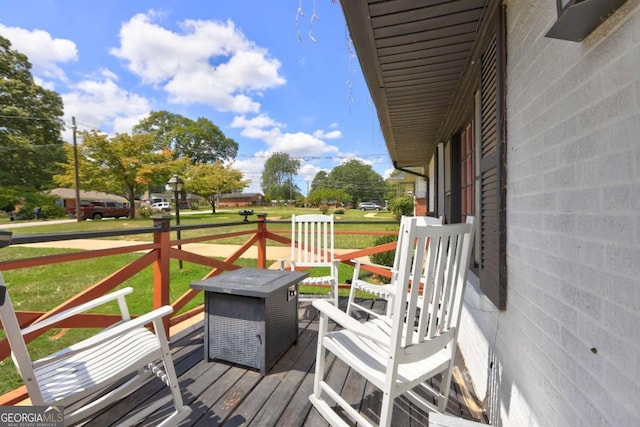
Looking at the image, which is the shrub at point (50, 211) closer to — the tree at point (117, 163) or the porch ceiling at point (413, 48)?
the tree at point (117, 163)

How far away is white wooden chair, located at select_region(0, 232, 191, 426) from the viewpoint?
3.46ft

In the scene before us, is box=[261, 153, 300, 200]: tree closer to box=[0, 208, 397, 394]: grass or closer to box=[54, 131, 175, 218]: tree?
box=[54, 131, 175, 218]: tree

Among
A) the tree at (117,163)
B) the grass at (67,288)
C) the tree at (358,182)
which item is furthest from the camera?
the tree at (358,182)

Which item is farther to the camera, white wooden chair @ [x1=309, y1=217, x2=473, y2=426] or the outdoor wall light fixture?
white wooden chair @ [x1=309, y1=217, x2=473, y2=426]

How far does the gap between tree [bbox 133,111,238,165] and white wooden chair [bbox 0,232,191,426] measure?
38207 millimetres

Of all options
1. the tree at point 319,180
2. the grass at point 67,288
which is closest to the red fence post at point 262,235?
the grass at point 67,288

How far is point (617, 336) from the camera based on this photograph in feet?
2.25

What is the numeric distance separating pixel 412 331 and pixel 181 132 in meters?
40.6

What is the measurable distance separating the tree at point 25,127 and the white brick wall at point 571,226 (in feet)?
85.6

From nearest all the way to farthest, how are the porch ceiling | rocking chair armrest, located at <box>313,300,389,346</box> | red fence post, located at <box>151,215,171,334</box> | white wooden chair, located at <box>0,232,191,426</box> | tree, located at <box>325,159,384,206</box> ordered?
white wooden chair, located at <box>0,232,191,426</box>, rocking chair armrest, located at <box>313,300,389,346</box>, the porch ceiling, red fence post, located at <box>151,215,171,334</box>, tree, located at <box>325,159,384,206</box>

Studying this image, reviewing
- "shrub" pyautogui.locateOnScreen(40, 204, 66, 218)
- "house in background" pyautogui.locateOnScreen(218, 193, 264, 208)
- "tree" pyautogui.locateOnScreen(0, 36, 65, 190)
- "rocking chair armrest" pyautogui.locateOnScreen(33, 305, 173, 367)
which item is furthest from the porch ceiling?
"house in background" pyautogui.locateOnScreen(218, 193, 264, 208)

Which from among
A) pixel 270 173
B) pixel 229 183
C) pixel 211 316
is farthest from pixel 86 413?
pixel 270 173

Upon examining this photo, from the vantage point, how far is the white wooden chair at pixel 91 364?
106 centimetres

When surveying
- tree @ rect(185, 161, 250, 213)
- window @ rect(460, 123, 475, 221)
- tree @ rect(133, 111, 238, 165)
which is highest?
tree @ rect(133, 111, 238, 165)
